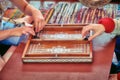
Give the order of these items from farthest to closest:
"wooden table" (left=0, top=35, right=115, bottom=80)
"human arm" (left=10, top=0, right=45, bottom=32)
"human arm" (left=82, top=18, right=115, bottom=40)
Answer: "human arm" (left=10, top=0, right=45, bottom=32)
"human arm" (left=82, top=18, right=115, bottom=40)
"wooden table" (left=0, top=35, right=115, bottom=80)

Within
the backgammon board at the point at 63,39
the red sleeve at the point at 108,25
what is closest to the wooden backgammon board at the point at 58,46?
the backgammon board at the point at 63,39

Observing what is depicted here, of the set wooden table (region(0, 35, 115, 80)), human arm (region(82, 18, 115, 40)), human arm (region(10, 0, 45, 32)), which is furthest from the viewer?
human arm (region(10, 0, 45, 32))

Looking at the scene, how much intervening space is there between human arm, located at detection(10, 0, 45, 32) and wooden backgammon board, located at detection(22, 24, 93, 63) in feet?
0.14

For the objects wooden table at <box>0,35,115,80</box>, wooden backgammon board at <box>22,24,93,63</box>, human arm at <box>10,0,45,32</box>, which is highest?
human arm at <box>10,0,45,32</box>

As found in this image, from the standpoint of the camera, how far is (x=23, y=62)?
123 cm

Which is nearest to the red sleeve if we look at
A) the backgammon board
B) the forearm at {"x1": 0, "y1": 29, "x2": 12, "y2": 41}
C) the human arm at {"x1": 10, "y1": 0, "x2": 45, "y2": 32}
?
the backgammon board

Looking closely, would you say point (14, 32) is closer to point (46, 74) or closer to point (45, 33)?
point (45, 33)

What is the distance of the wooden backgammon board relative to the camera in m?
1.21

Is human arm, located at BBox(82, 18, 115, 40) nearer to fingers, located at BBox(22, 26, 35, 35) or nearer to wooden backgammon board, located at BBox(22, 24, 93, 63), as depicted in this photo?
wooden backgammon board, located at BBox(22, 24, 93, 63)

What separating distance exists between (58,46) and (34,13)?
0.42 meters

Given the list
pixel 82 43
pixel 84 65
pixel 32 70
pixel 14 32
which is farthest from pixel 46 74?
pixel 14 32

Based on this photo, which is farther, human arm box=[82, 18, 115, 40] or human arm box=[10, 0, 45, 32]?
human arm box=[10, 0, 45, 32]

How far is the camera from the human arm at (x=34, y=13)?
1503 mm

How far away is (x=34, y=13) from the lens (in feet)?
5.43
